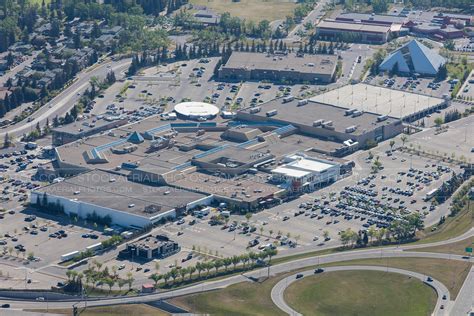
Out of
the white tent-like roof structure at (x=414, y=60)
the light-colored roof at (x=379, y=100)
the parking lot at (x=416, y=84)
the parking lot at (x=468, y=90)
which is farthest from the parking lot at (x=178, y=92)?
the parking lot at (x=468, y=90)

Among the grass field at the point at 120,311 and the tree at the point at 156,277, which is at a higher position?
the tree at the point at 156,277

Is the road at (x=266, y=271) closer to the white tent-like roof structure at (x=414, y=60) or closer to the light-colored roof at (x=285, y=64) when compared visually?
the light-colored roof at (x=285, y=64)

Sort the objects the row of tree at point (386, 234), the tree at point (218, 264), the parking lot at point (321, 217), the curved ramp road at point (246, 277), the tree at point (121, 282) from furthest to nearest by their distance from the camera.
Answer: the row of tree at point (386, 234) < the parking lot at point (321, 217) < the tree at point (218, 264) < the tree at point (121, 282) < the curved ramp road at point (246, 277)

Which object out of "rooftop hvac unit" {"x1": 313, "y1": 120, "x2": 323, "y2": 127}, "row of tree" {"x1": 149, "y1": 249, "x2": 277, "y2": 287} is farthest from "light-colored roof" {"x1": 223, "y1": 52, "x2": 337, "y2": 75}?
"row of tree" {"x1": 149, "y1": 249, "x2": 277, "y2": 287}

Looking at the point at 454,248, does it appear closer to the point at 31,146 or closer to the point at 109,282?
the point at 109,282

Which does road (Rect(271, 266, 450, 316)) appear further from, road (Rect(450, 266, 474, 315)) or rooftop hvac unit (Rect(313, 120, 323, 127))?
rooftop hvac unit (Rect(313, 120, 323, 127))

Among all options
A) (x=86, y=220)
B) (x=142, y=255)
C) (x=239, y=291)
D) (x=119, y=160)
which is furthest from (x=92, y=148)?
(x=239, y=291)

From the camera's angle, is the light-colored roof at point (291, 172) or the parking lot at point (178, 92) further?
the parking lot at point (178, 92)

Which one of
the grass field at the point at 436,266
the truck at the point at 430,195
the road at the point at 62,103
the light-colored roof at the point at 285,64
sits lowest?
the grass field at the point at 436,266
